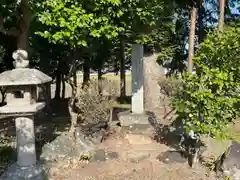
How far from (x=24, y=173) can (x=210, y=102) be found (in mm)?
3371

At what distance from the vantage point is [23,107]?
476 centimetres

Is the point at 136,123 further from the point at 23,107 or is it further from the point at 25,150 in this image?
the point at 23,107

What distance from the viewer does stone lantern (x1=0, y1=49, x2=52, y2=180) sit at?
4676mm


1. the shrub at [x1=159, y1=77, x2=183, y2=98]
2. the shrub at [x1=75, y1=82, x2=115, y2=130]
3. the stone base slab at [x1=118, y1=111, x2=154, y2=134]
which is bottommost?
the stone base slab at [x1=118, y1=111, x2=154, y2=134]

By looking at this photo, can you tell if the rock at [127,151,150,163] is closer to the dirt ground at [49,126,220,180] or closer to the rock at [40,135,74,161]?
the dirt ground at [49,126,220,180]

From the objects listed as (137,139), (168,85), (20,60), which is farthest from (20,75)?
(168,85)

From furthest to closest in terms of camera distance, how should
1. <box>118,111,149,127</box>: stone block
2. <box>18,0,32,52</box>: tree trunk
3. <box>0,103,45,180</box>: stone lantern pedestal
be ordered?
<box>118,111,149,127</box>: stone block < <box>18,0,32,52</box>: tree trunk < <box>0,103,45,180</box>: stone lantern pedestal

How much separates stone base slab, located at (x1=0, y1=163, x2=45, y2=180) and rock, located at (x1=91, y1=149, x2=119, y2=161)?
115cm

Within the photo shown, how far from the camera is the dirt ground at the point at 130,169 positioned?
5078 mm

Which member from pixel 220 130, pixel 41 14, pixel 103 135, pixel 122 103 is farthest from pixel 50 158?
pixel 122 103

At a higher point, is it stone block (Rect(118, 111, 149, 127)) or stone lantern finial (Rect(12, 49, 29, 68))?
stone lantern finial (Rect(12, 49, 29, 68))

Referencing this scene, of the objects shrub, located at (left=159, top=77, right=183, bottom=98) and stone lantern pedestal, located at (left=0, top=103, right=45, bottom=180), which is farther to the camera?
shrub, located at (left=159, top=77, right=183, bottom=98)

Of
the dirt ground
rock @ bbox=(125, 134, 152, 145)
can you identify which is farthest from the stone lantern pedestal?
rock @ bbox=(125, 134, 152, 145)

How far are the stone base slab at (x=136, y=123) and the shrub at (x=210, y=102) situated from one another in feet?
8.22
